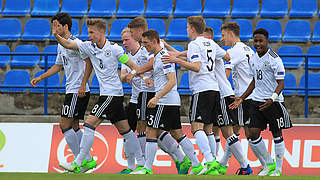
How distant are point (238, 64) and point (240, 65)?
0.04 m

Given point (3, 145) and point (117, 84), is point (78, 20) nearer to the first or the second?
point (3, 145)

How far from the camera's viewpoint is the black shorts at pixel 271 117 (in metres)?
8.15

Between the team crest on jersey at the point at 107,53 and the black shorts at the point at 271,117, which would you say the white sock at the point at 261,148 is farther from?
the team crest on jersey at the point at 107,53

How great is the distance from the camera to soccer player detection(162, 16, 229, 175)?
306 inches

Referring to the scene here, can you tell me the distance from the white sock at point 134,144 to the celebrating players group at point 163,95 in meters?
0.01

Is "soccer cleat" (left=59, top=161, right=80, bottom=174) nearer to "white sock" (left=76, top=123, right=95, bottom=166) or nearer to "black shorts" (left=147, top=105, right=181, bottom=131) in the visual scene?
"white sock" (left=76, top=123, right=95, bottom=166)

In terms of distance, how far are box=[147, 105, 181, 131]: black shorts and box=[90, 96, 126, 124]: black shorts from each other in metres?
0.51

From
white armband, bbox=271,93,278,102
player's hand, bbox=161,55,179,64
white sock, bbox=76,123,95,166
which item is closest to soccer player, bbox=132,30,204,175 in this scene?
player's hand, bbox=161,55,179,64

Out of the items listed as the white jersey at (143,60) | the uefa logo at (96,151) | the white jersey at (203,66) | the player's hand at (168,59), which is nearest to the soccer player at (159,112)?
the player's hand at (168,59)

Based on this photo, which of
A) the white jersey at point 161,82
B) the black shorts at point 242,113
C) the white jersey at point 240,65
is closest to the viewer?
the white jersey at point 161,82

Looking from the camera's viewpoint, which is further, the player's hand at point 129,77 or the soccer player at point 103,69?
the player's hand at point 129,77

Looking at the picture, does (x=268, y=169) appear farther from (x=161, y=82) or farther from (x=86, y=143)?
(x=86, y=143)

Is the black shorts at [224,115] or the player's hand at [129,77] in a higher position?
the player's hand at [129,77]

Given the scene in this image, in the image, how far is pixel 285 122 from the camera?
8172 mm
